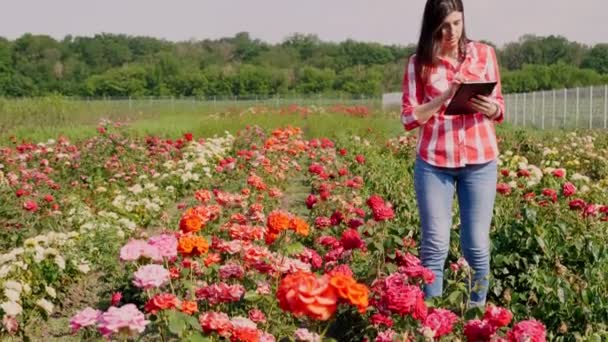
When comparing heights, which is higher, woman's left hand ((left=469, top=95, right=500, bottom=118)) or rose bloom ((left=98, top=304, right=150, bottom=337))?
woman's left hand ((left=469, top=95, right=500, bottom=118))

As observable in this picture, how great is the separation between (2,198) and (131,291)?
5.92 ft

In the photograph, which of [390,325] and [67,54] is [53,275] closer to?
[390,325]

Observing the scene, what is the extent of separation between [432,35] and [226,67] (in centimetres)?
7201

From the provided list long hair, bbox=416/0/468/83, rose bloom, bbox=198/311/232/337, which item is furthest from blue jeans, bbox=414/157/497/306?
rose bloom, bbox=198/311/232/337

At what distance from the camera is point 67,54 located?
75750 millimetres

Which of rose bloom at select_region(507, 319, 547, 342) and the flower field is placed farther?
the flower field

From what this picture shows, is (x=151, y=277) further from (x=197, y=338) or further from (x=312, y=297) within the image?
(x=312, y=297)

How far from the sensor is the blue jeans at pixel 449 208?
3012 millimetres

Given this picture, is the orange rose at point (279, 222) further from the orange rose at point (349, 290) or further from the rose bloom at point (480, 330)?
the orange rose at point (349, 290)

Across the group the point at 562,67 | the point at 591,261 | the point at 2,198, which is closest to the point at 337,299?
the point at 591,261

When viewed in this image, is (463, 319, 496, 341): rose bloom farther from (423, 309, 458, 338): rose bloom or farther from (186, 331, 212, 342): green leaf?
(186, 331, 212, 342): green leaf

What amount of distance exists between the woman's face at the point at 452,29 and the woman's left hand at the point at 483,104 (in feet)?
0.87

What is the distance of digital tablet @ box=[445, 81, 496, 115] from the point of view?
9.06 ft

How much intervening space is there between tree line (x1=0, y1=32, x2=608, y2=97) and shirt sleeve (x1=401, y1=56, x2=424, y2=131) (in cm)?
5684
